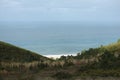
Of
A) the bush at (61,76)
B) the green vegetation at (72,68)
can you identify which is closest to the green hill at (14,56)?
the green vegetation at (72,68)

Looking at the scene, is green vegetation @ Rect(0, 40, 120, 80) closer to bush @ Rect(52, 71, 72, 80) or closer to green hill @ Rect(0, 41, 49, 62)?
bush @ Rect(52, 71, 72, 80)

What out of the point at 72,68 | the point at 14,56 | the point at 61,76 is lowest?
the point at 61,76

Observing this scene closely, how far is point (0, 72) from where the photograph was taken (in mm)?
21875

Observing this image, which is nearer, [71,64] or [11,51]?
[71,64]

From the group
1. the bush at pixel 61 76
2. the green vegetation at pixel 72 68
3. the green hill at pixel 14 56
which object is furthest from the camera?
the green hill at pixel 14 56

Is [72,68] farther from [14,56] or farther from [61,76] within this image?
[14,56]

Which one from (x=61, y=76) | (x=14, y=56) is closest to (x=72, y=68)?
(x=61, y=76)

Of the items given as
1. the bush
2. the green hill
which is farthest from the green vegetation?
the green hill

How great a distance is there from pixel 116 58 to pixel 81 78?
18.5 ft

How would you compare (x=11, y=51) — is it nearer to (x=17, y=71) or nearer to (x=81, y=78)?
(x=17, y=71)

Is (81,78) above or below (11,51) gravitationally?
below

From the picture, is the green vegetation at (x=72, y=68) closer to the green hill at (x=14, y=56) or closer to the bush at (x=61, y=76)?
the bush at (x=61, y=76)

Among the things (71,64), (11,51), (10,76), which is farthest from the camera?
(11,51)

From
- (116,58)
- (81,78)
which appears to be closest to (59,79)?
(81,78)
